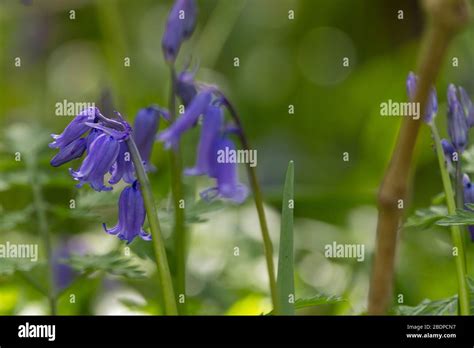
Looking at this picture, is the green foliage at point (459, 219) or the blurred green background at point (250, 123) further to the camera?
the blurred green background at point (250, 123)

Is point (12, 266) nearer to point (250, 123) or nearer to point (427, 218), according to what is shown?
point (427, 218)

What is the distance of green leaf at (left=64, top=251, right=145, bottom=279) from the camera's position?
52.2 inches

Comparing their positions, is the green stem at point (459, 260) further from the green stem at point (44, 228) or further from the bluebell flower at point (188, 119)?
the green stem at point (44, 228)

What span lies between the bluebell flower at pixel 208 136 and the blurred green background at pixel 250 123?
18 cm

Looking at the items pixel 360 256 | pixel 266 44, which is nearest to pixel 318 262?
pixel 360 256

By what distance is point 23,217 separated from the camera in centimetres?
151

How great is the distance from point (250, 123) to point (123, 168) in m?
1.36

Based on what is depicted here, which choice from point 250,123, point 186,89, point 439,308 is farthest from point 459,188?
point 250,123

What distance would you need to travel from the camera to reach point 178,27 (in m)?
1.44

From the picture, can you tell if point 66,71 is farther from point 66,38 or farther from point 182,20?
point 182,20

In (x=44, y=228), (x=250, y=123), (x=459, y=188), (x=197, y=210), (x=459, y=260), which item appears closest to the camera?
(x=459, y=260)

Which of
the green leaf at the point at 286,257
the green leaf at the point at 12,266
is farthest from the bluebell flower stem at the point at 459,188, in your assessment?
the green leaf at the point at 12,266

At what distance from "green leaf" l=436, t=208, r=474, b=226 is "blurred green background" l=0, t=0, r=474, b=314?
53 cm

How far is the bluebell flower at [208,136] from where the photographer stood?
→ 1.36 meters
